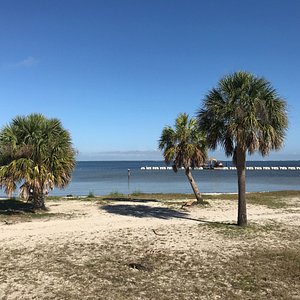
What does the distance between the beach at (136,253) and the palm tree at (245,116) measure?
2622 millimetres

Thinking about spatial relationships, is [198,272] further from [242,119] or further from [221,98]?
[221,98]

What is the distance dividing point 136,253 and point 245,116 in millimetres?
6404

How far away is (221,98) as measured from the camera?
14.3 m

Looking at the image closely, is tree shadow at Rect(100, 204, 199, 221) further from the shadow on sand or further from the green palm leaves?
the green palm leaves

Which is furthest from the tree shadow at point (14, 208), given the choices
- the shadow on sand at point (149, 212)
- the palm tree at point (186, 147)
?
the palm tree at point (186, 147)

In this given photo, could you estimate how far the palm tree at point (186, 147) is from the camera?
22.4 m

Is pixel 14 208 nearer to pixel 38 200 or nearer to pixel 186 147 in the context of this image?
pixel 38 200

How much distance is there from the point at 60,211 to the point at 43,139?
387 centimetres

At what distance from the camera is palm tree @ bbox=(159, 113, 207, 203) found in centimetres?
2241

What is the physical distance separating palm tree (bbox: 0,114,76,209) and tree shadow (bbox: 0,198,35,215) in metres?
0.75

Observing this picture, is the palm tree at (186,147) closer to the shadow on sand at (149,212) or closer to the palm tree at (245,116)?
the shadow on sand at (149,212)

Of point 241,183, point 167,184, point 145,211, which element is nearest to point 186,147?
point 145,211

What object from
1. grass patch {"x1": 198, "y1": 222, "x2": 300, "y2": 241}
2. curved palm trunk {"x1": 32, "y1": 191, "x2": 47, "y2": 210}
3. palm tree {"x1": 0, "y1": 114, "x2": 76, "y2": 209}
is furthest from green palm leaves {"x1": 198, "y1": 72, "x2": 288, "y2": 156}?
curved palm trunk {"x1": 32, "y1": 191, "x2": 47, "y2": 210}

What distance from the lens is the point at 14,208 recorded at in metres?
19.4
